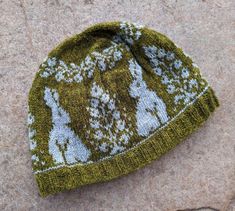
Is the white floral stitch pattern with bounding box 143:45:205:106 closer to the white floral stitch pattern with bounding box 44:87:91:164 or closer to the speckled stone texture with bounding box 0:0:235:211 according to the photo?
the speckled stone texture with bounding box 0:0:235:211

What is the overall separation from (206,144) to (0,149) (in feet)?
1.99

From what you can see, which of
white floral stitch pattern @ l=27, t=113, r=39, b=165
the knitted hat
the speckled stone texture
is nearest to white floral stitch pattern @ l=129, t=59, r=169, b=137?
the knitted hat

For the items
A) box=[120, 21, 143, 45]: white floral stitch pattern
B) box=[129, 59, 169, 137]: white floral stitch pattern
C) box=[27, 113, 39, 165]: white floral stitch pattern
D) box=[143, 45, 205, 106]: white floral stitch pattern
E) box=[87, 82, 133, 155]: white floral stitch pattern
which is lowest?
box=[27, 113, 39, 165]: white floral stitch pattern

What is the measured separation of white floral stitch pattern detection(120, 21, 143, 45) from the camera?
1.23 m

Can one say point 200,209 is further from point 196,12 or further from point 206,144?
point 196,12

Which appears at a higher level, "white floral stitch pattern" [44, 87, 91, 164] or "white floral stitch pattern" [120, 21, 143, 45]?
"white floral stitch pattern" [120, 21, 143, 45]

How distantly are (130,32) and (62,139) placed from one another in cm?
36

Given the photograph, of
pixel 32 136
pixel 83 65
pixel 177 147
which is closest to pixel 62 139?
pixel 32 136

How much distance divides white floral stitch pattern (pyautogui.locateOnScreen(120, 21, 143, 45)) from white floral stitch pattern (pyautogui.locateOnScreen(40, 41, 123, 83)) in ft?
0.10

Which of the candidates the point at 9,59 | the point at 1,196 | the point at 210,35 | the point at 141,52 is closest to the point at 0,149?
the point at 1,196

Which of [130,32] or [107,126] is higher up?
[130,32]

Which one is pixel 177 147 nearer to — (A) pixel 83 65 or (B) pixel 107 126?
(B) pixel 107 126

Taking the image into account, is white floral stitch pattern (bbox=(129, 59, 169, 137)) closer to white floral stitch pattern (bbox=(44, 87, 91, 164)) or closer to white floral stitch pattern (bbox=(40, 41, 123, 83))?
white floral stitch pattern (bbox=(40, 41, 123, 83))

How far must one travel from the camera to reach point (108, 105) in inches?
48.8
